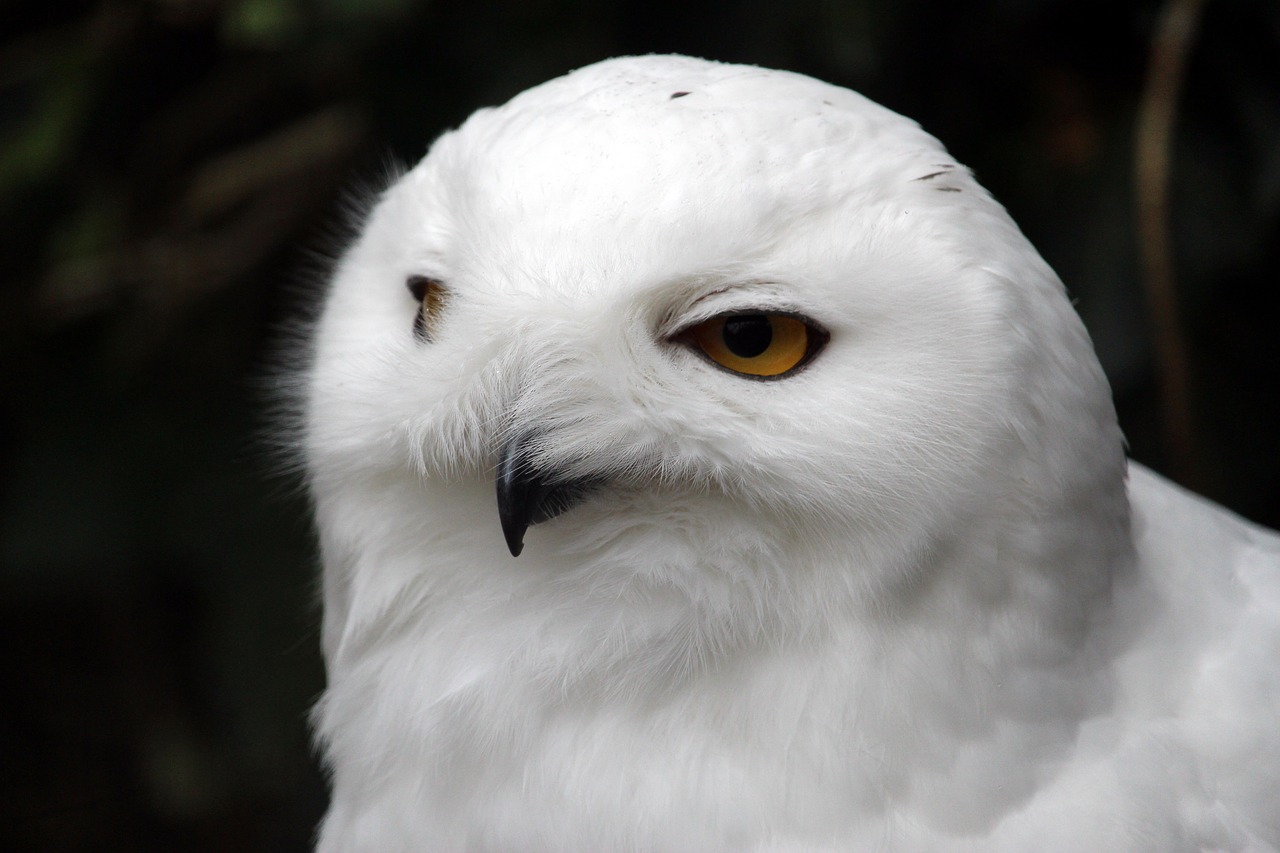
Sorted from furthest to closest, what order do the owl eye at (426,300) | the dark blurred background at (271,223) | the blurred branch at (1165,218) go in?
the dark blurred background at (271,223)
the blurred branch at (1165,218)
the owl eye at (426,300)

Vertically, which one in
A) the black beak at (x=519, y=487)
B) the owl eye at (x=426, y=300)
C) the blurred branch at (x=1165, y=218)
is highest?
A: the owl eye at (x=426, y=300)

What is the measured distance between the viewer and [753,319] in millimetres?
839

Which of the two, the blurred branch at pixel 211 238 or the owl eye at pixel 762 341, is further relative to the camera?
the blurred branch at pixel 211 238

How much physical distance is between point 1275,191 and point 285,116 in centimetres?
175

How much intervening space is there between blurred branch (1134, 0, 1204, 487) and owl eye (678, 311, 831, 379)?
869mm

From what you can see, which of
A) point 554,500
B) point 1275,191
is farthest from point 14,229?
point 1275,191

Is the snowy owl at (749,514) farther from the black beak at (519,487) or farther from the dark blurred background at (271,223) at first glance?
the dark blurred background at (271,223)

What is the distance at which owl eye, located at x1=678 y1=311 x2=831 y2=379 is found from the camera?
842 mm

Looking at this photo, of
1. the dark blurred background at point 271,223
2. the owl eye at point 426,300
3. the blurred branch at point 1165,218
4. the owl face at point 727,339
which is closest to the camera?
the owl face at point 727,339

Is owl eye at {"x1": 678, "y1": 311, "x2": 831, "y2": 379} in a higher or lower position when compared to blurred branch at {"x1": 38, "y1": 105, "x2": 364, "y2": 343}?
Answer: higher

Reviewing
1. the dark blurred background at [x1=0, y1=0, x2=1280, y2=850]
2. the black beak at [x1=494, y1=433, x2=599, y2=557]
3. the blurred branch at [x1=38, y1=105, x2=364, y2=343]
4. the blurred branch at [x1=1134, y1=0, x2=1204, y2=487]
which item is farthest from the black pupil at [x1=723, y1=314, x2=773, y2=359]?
the blurred branch at [x1=38, y1=105, x2=364, y2=343]

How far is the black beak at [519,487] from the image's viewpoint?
86 cm

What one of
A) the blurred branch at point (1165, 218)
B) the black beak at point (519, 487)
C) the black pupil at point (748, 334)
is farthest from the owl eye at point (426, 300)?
the blurred branch at point (1165, 218)

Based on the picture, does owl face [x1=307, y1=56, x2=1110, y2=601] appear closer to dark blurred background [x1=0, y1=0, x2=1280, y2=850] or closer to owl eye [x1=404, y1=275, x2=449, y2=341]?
owl eye [x1=404, y1=275, x2=449, y2=341]
